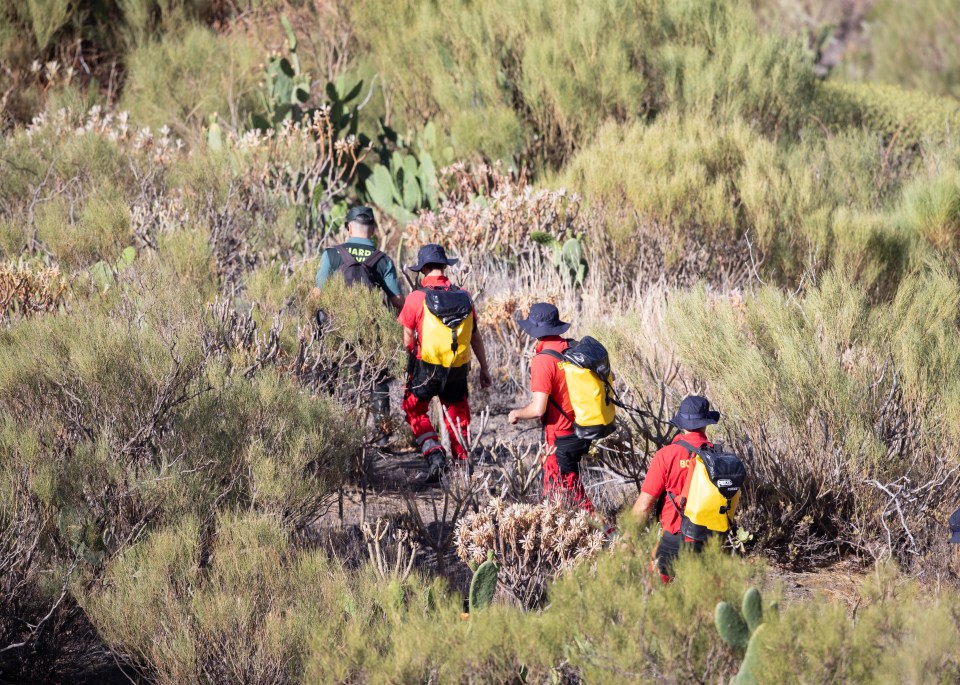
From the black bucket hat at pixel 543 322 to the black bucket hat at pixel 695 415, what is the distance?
0.93m

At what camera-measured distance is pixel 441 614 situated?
10.7 ft

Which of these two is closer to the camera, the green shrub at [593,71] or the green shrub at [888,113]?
the green shrub at [593,71]

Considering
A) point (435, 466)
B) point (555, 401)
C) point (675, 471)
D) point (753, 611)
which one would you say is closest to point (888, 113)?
point (435, 466)

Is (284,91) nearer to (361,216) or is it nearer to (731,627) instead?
(361,216)

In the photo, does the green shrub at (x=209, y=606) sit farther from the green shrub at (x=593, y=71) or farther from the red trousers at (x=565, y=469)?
the green shrub at (x=593, y=71)

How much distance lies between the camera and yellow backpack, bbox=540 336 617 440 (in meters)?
4.46

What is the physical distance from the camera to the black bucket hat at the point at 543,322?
4.66m

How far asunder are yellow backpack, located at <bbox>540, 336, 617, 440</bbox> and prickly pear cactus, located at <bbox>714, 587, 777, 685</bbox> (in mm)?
1643

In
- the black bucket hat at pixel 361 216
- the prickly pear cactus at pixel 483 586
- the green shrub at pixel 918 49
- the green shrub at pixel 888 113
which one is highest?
the black bucket hat at pixel 361 216

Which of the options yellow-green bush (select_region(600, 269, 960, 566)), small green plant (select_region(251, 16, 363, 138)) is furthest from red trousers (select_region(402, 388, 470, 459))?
small green plant (select_region(251, 16, 363, 138))

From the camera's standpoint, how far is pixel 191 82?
11453mm

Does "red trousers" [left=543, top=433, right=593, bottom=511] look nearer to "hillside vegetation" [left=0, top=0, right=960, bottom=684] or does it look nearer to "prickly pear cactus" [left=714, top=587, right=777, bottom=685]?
"hillside vegetation" [left=0, top=0, right=960, bottom=684]

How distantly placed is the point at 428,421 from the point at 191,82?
7299 mm

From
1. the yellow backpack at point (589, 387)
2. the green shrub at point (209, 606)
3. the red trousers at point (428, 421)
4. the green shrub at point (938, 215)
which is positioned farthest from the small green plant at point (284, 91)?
the green shrub at point (209, 606)
